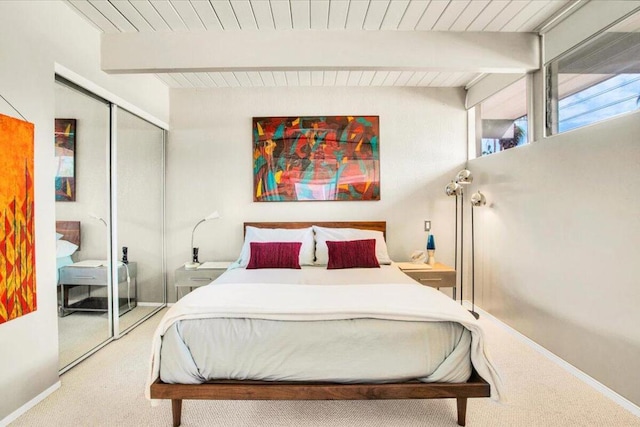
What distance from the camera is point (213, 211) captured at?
158 inches

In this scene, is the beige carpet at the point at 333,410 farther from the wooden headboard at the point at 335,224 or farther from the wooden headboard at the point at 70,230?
the wooden headboard at the point at 335,224

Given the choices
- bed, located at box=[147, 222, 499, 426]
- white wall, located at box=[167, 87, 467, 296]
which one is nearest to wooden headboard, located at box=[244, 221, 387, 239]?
white wall, located at box=[167, 87, 467, 296]

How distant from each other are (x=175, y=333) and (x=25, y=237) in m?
1.09

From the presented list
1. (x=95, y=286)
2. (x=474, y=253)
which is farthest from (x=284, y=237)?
(x=474, y=253)

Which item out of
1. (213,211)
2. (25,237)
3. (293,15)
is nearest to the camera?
(25,237)

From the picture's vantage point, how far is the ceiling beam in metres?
2.72

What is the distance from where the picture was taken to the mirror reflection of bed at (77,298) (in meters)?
2.37

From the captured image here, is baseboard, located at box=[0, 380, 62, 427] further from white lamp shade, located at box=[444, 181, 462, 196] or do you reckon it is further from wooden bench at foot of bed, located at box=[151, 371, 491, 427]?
white lamp shade, located at box=[444, 181, 462, 196]

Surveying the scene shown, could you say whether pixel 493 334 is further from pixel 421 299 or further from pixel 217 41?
pixel 217 41

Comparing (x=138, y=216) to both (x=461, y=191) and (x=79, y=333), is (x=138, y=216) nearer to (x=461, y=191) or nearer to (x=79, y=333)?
(x=79, y=333)

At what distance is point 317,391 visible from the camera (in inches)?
70.7

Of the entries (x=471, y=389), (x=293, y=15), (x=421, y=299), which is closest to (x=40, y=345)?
(x=421, y=299)

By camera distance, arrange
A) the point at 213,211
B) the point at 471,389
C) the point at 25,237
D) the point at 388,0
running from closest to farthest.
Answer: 1. the point at 471,389
2. the point at 25,237
3. the point at 388,0
4. the point at 213,211

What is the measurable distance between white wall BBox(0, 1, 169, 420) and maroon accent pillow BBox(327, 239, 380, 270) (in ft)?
7.11
